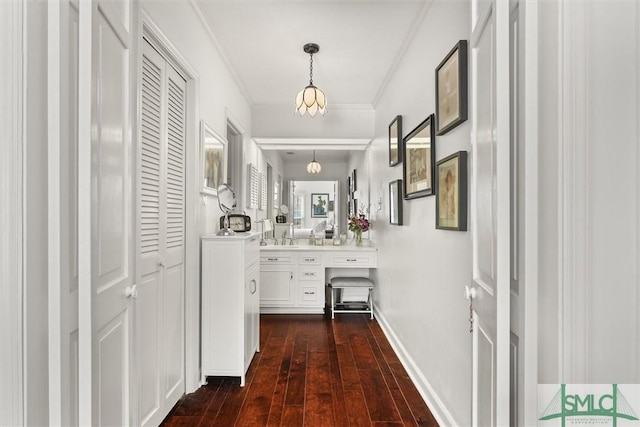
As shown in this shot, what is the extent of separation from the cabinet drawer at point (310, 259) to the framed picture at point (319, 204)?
2.88ft

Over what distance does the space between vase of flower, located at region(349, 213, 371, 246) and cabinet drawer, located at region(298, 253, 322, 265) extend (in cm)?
67

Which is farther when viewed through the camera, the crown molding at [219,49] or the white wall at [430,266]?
the crown molding at [219,49]

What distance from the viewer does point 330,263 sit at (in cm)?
444

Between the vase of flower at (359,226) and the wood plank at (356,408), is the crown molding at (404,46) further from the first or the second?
the wood plank at (356,408)

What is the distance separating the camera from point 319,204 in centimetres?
522

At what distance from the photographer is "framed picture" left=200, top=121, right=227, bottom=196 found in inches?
101

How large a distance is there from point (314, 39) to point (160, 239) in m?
1.95

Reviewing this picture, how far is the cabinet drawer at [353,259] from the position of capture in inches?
174

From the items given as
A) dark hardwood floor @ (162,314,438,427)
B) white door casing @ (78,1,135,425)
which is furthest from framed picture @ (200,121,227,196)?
dark hardwood floor @ (162,314,438,427)

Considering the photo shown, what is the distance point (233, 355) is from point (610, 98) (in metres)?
2.48

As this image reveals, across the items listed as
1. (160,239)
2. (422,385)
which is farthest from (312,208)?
(160,239)

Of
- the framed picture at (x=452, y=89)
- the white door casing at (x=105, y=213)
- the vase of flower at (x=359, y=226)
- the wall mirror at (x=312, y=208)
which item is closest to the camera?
the white door casing at (x=105, y=213)

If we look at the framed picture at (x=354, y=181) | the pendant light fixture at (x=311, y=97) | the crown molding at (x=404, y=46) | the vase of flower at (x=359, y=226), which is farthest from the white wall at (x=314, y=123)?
the pendant light fixture at (x=311, y=97)

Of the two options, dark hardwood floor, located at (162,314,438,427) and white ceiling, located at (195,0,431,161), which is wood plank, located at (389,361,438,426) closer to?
dark hardwood floor, located at (162,314,438,427)
